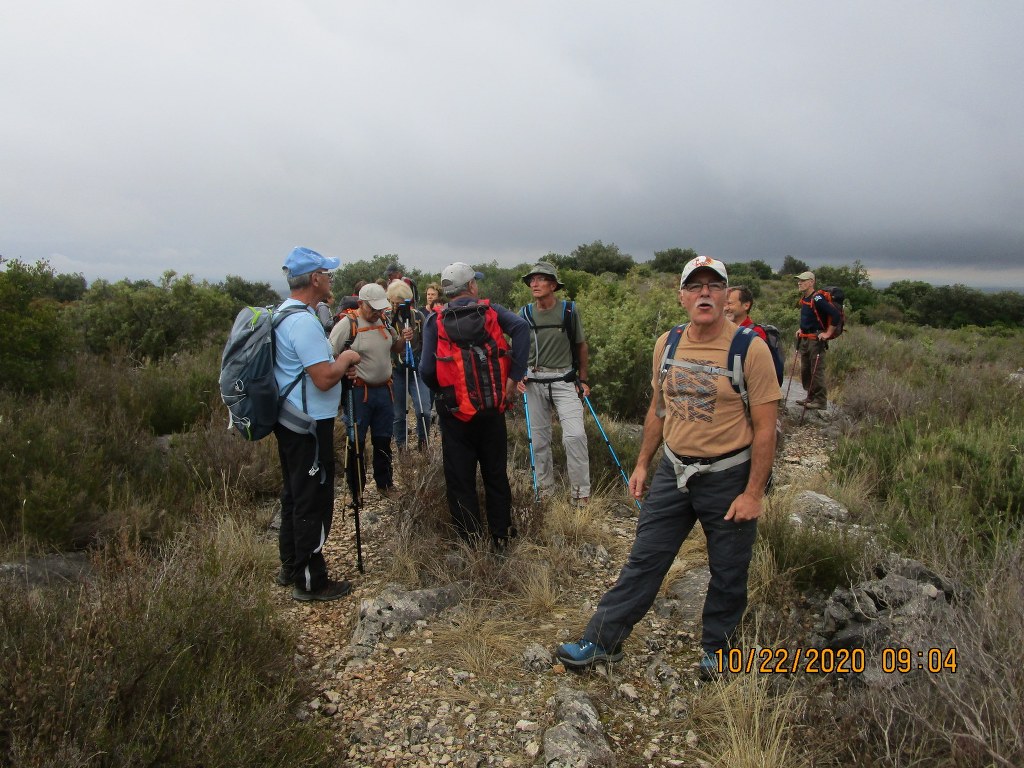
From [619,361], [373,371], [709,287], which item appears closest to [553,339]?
[373,371]

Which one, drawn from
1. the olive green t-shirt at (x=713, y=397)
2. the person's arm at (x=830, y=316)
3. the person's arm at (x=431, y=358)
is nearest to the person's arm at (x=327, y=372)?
the person's arm at (x=431, y=358)

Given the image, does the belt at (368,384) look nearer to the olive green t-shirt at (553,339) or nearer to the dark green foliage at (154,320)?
the olive green t-shirt at (553,339)

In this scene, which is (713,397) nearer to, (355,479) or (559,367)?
(559,367)

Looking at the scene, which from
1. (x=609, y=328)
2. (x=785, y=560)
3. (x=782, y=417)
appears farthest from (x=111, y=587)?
(x=782, y=417)

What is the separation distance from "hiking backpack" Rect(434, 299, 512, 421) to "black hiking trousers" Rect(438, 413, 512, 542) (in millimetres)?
156

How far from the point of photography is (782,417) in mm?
8422

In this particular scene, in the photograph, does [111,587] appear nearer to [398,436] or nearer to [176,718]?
[176,718]

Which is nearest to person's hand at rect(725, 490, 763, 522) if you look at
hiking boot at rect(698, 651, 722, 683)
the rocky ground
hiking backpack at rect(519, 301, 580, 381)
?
hiking boot at rect(698, 651, 722, 683)

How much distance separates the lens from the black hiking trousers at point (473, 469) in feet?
13.4

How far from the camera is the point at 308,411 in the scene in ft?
12.0

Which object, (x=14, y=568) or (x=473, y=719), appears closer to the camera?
(x=473, y=719)

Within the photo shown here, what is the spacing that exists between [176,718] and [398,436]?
4.51m

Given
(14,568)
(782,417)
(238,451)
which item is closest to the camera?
(14,568)

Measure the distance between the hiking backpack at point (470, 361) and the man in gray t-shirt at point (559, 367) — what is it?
4.71 ft
